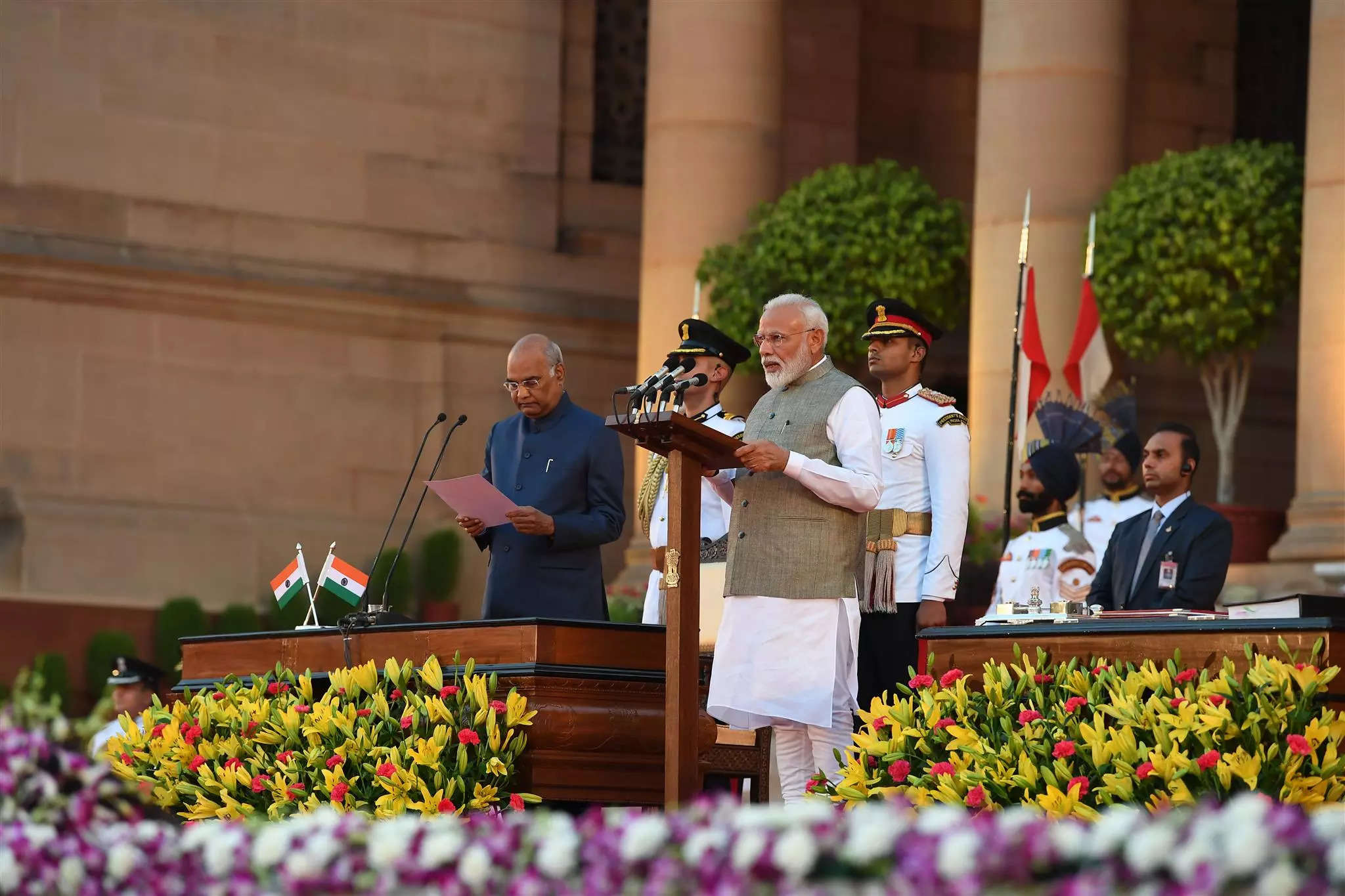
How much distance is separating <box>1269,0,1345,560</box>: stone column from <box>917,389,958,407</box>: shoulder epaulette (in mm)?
5124

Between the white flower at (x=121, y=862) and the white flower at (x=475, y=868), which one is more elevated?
the white flower at (x=475, y=868)

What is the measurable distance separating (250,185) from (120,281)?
3.93ft

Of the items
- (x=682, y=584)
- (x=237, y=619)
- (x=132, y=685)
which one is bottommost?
(x=132, y=685)

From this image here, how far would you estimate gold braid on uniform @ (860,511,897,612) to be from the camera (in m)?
7.40

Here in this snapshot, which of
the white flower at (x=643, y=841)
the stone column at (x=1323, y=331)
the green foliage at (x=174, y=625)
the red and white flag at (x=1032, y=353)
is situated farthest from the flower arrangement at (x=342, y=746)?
the green foliage at (x=174, y=625)

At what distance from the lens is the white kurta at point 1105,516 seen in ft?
34.4

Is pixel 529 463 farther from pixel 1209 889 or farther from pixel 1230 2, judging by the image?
pixel 1230 2

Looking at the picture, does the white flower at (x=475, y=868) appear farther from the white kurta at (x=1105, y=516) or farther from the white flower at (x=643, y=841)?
the white kurta at (x=1105, y=516)

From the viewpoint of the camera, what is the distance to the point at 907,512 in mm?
7660

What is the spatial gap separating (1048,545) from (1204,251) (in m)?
4.34

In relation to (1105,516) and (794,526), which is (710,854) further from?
(1105,516)

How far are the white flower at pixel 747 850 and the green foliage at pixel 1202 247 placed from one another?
10.6m

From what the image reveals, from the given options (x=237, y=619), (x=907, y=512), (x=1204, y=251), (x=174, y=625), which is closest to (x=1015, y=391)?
(x=1204, y=251)

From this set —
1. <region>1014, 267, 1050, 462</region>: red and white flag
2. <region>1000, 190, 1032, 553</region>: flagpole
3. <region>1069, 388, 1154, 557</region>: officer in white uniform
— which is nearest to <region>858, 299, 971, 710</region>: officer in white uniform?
<region>1000, 190, 1032, 553</region>: flagpole
